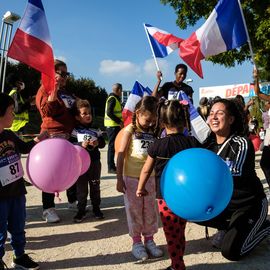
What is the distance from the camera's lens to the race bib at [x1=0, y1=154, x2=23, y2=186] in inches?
118

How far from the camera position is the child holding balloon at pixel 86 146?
4441mm

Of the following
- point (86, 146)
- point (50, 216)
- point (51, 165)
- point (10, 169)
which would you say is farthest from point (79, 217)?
point (10, 169)

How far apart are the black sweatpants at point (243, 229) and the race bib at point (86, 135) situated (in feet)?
6.00

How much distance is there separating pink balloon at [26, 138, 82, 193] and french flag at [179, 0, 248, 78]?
8.93ft

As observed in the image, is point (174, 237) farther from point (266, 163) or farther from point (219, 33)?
point (219, 33)

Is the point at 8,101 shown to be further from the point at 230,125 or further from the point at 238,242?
the point at 238,242

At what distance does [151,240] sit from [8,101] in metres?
1.89

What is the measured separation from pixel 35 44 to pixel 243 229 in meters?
2.82

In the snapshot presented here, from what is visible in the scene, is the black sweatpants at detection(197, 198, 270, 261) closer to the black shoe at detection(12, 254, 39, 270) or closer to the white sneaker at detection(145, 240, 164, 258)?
the white sneaker at detection(145, 240, 164, 258)

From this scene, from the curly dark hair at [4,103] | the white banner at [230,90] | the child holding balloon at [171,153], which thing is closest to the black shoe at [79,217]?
the child holding balloon at [171,153]

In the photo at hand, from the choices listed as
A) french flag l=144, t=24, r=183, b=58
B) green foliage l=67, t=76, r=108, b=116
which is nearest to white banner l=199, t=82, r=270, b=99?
green foliage l=67, t=76, r=108, b=116

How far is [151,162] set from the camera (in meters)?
2.97

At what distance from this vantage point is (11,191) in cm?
303

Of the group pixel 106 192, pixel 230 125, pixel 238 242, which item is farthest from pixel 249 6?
pixel 238 242
